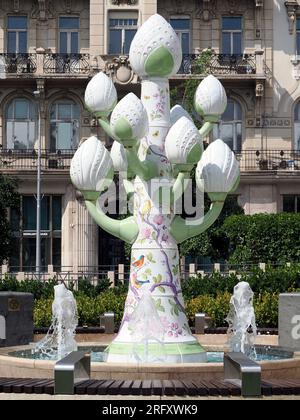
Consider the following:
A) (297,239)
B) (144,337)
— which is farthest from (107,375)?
(297,239)

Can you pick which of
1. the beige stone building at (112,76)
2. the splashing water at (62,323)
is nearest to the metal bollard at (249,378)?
the splashing water at (62,323)

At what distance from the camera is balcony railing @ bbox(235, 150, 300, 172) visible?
40.2m

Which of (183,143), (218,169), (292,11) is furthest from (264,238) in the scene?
(183,143)

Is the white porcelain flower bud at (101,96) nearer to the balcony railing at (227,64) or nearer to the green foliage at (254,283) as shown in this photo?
the green foliage at (254,283)

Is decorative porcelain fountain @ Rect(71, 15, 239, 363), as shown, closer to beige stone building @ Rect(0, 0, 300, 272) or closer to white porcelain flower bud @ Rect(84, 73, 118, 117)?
white porcelain flower bud @ Rect(84, 73, 118, 117)

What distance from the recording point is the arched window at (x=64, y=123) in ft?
135

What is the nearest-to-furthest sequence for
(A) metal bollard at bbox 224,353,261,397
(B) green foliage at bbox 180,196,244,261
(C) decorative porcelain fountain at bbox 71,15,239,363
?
A: (A) metal bollard at bbox 224,353,261,397 < (C) decorative porcelain fountain at bbox 71,15,239,363 < (B) green foliage at bbox 180,196,244,261

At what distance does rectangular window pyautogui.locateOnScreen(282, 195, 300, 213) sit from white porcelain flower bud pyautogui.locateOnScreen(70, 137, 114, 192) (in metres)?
27.8

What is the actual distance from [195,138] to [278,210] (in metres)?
27.9

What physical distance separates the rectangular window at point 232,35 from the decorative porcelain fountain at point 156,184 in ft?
91.9

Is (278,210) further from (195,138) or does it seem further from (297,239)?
(195,138)

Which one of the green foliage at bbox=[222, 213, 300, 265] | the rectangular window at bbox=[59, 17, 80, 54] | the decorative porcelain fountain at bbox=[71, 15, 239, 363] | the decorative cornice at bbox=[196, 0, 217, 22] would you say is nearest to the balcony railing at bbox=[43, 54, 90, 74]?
the rectangular window at bbox=[59, 17, 80, 54]

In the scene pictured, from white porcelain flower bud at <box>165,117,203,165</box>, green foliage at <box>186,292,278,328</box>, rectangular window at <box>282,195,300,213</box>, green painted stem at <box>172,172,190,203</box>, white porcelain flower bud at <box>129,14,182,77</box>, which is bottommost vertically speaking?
green foliage at <box>186,292,278,328</box>

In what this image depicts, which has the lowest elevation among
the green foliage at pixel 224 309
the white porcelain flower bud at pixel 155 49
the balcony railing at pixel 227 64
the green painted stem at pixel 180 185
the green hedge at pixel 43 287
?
the green foliage at pixel 224 309
